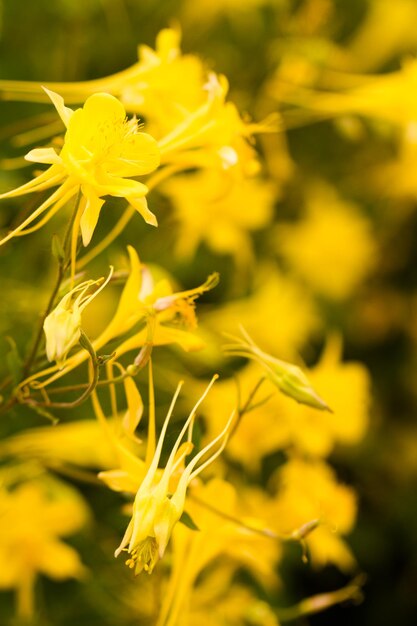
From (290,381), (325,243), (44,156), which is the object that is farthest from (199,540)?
(325,243)

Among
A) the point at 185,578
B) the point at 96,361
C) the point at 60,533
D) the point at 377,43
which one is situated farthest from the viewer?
the point at 377,43

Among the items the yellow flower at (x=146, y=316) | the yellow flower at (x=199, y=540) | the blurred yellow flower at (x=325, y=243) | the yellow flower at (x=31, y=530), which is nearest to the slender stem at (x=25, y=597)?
the yellow flower at (x=31, y=530)

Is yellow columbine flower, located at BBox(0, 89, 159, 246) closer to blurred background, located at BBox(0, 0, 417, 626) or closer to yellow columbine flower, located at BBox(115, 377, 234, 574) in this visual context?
yellow columbine flower, located at BBox(115, 377, 234, 574)

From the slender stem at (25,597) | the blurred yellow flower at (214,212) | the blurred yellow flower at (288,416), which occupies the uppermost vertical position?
the blurred yellow flower at (214,212)

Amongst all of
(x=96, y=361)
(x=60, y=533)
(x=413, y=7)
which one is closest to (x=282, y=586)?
(x=60, y=533)

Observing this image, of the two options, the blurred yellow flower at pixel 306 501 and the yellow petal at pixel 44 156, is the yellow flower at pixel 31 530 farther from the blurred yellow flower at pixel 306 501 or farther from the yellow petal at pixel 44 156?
the yellow petal at pixel 44 156

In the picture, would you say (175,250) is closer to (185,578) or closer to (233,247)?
(233,247)

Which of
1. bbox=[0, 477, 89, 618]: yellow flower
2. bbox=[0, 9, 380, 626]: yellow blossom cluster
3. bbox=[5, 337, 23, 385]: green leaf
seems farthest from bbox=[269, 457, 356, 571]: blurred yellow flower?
bbox=[5, 337, 23, 385]: green leaf
